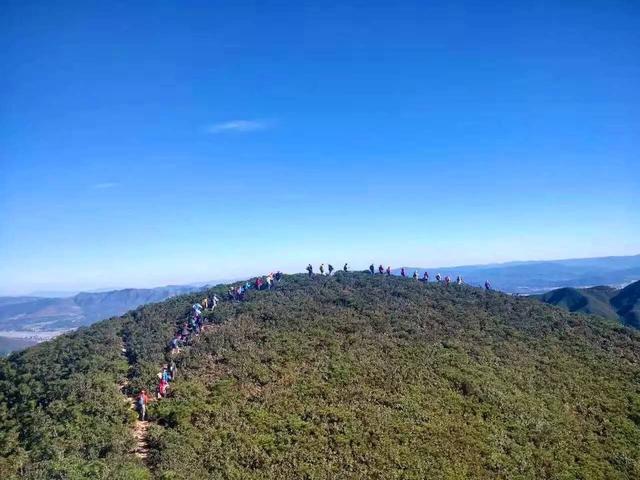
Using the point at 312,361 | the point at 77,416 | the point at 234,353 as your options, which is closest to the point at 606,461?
the point at 312,361

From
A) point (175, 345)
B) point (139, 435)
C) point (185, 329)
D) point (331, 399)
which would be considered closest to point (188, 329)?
point (185, 329)

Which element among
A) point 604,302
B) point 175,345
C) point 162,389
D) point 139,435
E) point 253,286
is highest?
point 253,286

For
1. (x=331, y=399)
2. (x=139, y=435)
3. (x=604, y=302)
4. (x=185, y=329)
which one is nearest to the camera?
(x=139, y=435)

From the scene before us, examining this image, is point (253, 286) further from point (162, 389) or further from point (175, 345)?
point (162, 389)

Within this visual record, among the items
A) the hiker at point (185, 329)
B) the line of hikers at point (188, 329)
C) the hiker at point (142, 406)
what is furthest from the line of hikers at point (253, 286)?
the hiker at point (142, 406)

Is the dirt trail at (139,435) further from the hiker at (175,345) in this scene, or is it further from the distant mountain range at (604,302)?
the distant mountain range at (604,302)

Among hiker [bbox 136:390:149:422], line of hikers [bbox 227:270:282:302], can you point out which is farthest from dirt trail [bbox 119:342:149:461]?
line of hikers [bbox 227:270:282:302]
